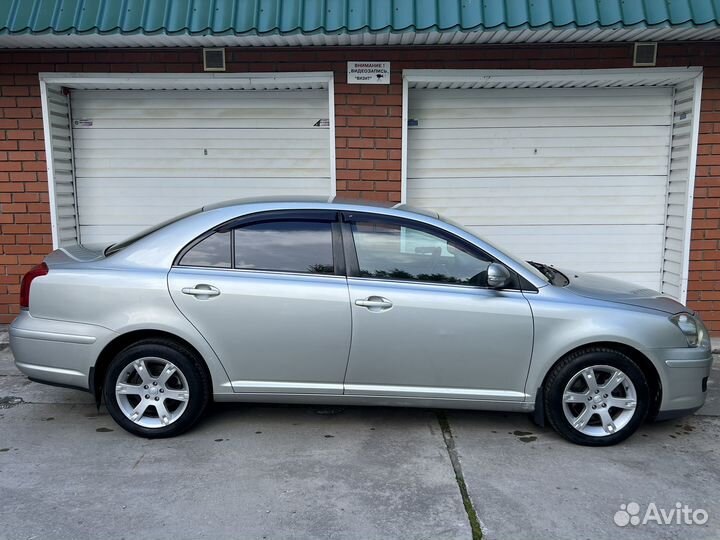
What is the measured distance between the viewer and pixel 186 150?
6.89m

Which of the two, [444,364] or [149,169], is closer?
[444,364]

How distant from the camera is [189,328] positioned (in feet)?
13.0

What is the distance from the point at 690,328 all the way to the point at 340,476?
2.55 meters

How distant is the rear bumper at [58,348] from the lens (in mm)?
4004

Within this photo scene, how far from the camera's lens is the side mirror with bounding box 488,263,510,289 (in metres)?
3.88

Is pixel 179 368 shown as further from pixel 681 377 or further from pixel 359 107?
pixel 359 107

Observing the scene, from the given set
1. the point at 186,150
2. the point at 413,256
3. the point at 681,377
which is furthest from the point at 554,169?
the point at 186,150

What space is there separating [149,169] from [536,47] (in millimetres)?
4466

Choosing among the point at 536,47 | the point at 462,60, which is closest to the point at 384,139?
the point at 462,60

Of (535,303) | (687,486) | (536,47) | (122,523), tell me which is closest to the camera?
(122,523)

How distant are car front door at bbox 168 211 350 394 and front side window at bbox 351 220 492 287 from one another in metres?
0.19

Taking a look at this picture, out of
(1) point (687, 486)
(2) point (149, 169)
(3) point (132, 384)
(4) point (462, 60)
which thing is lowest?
(1) point (687, 486)

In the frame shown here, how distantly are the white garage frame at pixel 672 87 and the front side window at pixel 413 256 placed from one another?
2505 mm

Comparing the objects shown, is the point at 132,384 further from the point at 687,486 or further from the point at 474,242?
the point at 687,486
